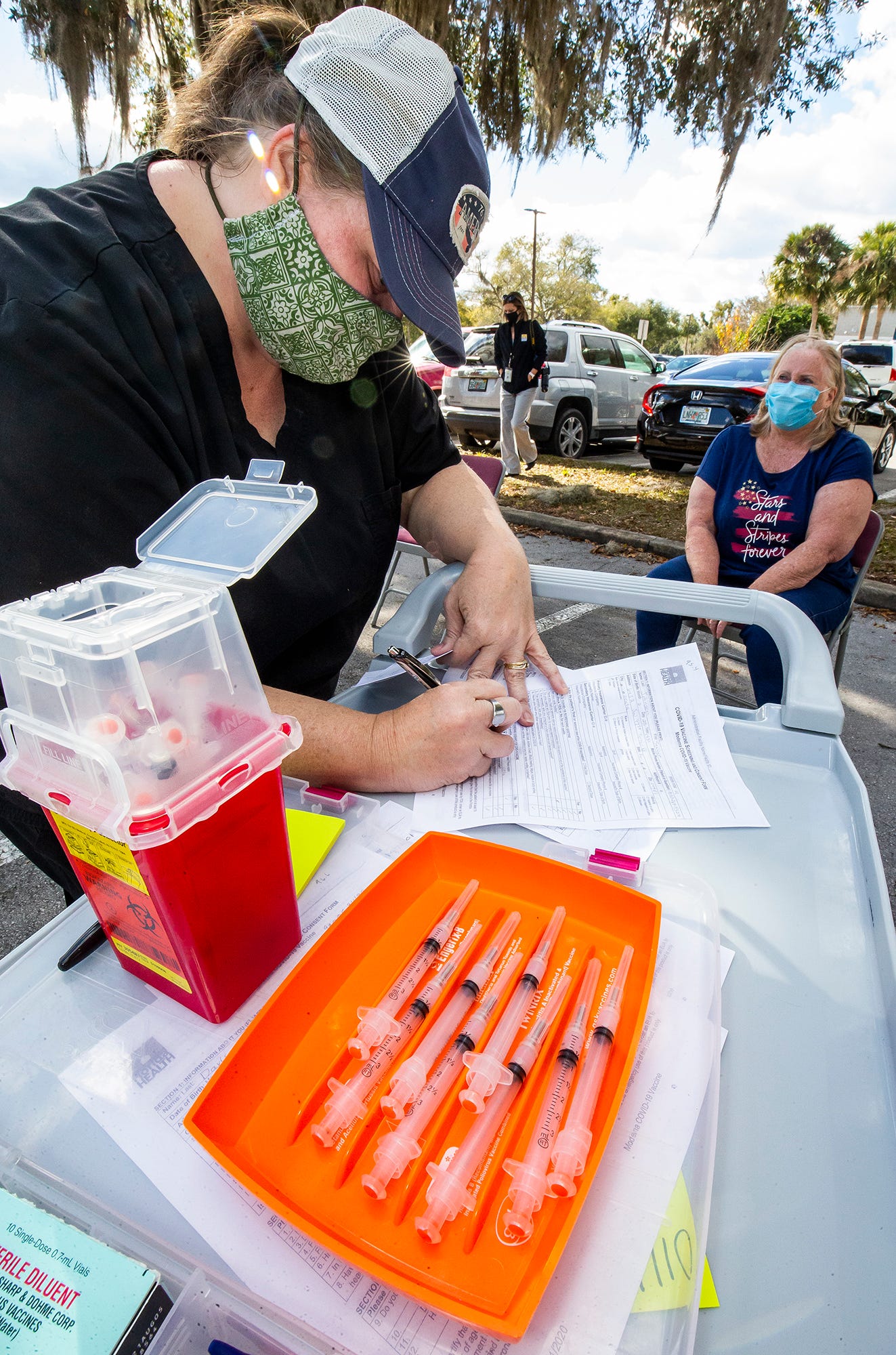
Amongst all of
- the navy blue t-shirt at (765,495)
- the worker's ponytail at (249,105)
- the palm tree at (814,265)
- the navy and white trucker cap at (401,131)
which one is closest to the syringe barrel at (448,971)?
the navy and white trucker cap at (401,131)

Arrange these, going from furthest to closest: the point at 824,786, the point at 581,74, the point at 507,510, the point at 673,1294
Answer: the point at 507,510
the point at 581,74
the point at 824,786
the point at 673,1294

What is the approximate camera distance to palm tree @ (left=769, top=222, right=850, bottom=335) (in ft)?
107

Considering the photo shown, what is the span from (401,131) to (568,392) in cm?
807

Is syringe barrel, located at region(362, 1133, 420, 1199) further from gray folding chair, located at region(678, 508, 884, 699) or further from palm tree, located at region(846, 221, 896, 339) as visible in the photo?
palm tree, located at region(846, 221, 896, 339)

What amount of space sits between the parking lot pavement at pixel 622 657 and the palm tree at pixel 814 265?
35926mm

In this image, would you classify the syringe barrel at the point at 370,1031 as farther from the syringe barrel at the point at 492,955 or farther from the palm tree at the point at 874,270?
the palm tree at the point at 874,270

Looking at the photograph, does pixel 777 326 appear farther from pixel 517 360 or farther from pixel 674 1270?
pixel 674 1270

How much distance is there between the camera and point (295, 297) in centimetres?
98

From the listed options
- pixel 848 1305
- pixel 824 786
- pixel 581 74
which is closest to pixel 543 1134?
pixel 848 1305

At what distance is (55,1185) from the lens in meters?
0.46

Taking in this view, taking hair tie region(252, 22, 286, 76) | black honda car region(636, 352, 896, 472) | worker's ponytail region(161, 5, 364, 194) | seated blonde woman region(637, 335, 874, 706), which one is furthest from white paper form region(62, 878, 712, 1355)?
black honda car region(636, 352, 896, 472)

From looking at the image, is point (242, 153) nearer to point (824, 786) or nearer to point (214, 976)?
point (214, 976)

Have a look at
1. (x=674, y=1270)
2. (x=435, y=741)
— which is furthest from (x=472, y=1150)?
(x=435, y=741)

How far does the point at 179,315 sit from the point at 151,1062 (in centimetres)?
89
